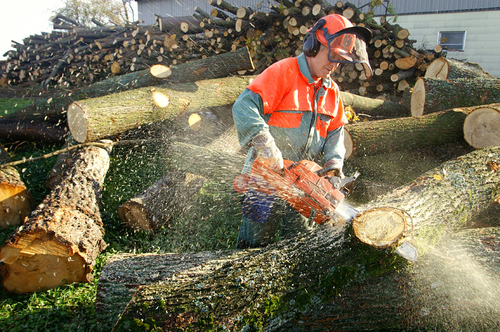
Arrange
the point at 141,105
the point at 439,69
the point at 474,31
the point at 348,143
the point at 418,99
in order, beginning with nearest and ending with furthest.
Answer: the point at 348,143 → the point at 141,105 → the point at 418,99 → the point at 439,69 → the point at 474,31

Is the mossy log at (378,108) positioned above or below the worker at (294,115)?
below

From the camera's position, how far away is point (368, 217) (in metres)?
1.74

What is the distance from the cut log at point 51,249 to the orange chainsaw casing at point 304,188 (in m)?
1.60

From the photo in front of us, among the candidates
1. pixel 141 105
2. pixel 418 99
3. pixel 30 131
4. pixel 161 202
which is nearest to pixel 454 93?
pixel 418 99

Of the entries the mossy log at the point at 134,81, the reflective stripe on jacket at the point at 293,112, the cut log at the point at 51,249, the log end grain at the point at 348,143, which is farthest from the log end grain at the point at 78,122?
the log end grain at the point at 348,143

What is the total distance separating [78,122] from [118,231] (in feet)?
4.60

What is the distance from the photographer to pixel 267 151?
1982mm

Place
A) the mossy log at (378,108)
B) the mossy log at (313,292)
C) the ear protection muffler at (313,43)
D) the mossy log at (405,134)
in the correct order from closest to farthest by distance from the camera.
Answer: the mossy log at (313,292)
the ear protection muffler at (313,43)
the mossy log at (405,134)
the mossy log at (378,108)

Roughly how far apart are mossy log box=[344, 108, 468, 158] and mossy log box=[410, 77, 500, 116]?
19.6 inches

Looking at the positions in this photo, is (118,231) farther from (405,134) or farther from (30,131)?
(405,134)

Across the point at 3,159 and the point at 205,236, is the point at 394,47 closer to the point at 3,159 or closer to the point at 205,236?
the point at 205,236

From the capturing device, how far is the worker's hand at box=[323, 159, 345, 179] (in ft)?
7.38

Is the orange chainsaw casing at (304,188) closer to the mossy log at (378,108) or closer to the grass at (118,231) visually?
the grass at (118,231)

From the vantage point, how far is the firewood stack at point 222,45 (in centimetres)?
538
